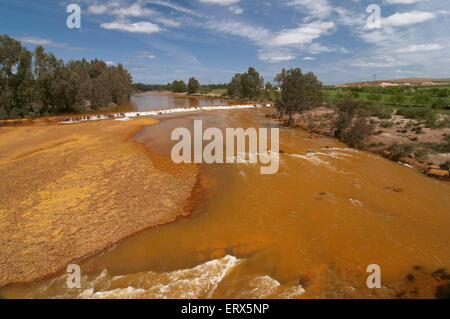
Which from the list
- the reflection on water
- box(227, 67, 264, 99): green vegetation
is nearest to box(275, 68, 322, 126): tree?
the reflection on water

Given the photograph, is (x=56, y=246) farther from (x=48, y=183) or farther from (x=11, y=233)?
(x=48, y=183)

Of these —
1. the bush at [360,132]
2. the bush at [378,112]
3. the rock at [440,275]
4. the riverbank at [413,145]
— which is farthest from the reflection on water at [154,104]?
the rock at [440,275]

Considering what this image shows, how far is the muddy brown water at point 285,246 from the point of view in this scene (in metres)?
4.96

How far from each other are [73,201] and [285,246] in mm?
8675

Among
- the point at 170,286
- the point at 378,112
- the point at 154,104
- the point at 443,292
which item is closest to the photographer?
the point at 443,292

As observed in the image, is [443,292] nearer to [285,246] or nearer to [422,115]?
[285,246]

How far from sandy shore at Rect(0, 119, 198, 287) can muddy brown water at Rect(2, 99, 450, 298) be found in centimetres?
65

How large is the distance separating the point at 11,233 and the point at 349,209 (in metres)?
12.6

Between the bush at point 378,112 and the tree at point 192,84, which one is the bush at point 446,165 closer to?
the bush at point 378,112

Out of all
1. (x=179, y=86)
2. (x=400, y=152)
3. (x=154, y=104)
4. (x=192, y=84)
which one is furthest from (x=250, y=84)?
(x=400, y=152)

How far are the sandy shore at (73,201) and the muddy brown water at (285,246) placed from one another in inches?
25.7

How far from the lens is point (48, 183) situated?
32.1 ft

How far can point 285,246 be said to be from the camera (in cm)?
641
